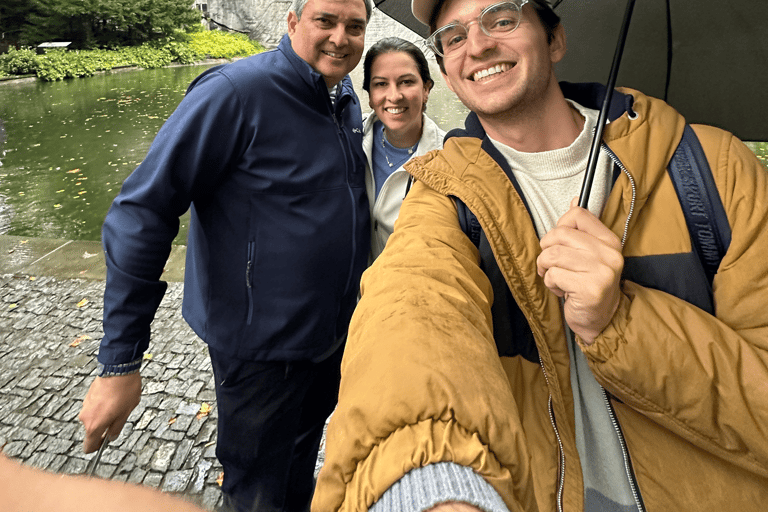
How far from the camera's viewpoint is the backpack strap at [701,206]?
3.87ft

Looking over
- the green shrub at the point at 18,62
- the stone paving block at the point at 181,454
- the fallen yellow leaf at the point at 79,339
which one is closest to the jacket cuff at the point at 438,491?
the stone paving block at the point at 181,454

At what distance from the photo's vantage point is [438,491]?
0.63 metres

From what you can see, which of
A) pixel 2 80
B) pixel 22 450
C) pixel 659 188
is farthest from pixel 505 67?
pixel 2 80

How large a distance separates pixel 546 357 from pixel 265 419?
1.40 m

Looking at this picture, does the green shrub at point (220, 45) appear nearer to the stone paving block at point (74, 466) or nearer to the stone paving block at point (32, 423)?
the stone paving block at point (32, 423)

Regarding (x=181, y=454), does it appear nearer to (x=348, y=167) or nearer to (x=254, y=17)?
(x=348, y=167)

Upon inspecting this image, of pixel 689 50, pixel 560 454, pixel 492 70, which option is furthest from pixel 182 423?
pixel 689 50

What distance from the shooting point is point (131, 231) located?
167cm

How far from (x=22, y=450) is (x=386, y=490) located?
3316 millimetres

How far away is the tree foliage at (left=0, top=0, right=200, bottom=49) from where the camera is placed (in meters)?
21.1

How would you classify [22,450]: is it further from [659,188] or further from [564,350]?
[659,188]

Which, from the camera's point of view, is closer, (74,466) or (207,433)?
(74,466)

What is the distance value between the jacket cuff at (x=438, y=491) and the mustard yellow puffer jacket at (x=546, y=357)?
0.01 m

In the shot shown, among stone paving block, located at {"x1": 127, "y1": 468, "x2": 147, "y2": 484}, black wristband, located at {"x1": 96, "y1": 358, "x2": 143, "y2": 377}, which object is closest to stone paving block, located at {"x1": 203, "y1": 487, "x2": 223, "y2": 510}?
stone paving block, located at {"x1": 127, "y1": 468, "x2": 147, "y2": 484}
